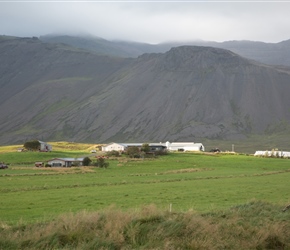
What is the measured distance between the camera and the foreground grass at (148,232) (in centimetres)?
1312

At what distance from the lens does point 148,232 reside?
14.3 m

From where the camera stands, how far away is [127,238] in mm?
13758

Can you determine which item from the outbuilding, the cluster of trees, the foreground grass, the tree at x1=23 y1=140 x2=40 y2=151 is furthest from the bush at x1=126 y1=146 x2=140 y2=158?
the foreground grass

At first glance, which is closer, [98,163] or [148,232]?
[148,232]

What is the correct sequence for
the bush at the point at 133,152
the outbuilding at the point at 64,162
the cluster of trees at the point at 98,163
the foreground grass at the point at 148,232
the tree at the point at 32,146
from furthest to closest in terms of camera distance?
the tree at the point at 32,146
the bush at the point at 133,152
the outbuilding at the point at 64,162
the cluster of trees at the point at 98,163
the foreground grass at the point at 148,232

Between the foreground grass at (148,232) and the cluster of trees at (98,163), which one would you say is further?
the cluster of trees at (98,163)

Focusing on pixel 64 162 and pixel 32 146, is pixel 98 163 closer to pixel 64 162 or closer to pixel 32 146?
pixel 64 162

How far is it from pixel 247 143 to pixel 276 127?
30489 mm

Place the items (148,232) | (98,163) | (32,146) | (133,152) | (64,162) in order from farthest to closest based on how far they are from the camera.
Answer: (32,146) < (133,152) < (64,162) < (98,163) < (148,232)

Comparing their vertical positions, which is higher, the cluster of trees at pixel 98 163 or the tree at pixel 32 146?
the tree at pixel 32 146

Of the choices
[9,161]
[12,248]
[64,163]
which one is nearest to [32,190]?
[12,248]

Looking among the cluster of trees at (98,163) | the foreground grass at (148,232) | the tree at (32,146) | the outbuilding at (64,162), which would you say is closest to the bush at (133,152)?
the outbuilding at (64,162)

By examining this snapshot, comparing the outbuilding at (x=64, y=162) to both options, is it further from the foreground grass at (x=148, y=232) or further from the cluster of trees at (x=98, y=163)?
the foreground grass at (x=148, y=232)

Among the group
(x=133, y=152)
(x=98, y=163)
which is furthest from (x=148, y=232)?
(x=133, y=152)
